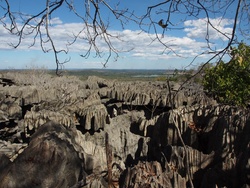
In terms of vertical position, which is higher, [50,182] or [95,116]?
[50,182]

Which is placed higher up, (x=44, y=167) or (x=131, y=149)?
(x=44, y=167)

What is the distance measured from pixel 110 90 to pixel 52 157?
34.9 feet

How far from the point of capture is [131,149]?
5.95m

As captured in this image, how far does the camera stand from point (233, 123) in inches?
172

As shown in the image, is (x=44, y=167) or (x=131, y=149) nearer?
(x=44, y=167)

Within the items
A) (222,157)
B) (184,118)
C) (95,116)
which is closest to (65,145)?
(222,157)

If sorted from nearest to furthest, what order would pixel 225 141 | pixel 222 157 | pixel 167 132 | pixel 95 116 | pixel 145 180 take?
1. pixel 145 180
2. pixel 222 157
3. pixel 225 141
4. pixel 167 132
5. pixel 95 116

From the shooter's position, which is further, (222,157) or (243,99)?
(243,99)

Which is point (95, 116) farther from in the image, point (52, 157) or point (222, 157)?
point (52, 157)

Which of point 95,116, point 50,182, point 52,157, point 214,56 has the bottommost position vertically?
point 95,116

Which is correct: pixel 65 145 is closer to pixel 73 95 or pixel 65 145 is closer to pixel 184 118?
pixel 184 118

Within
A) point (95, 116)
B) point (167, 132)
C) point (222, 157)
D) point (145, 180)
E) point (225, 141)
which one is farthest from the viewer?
point (95, 116)

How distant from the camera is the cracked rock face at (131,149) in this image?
2.51 metres

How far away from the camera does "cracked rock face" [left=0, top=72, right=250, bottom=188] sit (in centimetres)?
251
